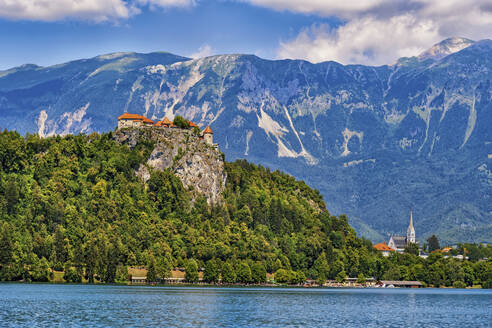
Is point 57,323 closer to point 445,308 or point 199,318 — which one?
point 199,318

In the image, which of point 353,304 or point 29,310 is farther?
Answer: point 353,304

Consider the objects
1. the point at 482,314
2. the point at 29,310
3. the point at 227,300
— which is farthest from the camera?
the point at 227,300

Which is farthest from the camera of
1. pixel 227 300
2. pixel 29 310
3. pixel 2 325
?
pixel 227 300

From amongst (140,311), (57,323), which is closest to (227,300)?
(140,311)

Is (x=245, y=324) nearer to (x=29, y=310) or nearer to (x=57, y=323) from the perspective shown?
(x=57, y=323)

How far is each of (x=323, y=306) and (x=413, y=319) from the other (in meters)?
30.9

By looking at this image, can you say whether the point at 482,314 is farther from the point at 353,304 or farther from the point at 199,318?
the point at 199,318

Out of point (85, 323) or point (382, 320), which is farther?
point (382, 320)

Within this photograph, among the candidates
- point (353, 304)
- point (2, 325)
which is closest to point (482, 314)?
point (353, 304)

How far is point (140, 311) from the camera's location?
491ft

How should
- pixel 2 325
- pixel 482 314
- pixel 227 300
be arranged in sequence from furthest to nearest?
pixel 227 300
pixel 482 314
pixel 2 325

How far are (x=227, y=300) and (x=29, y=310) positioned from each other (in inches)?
2173

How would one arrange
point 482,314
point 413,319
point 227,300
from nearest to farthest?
point 413,319
point 482,314
point 227,300

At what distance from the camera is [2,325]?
121m
